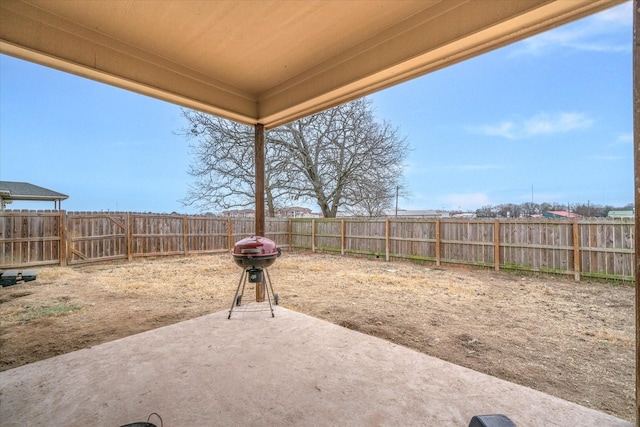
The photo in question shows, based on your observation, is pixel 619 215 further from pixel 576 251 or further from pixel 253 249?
pixel 253 249

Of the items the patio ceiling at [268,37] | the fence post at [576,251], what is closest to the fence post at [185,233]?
the patio ceiling at [268,37]

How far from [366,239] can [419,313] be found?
19.0ft

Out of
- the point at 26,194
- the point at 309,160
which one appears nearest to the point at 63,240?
the point at 26,194

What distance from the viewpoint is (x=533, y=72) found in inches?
377

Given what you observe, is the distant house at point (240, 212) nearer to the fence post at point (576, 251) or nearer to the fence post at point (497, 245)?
the fence post at point (497, 245)

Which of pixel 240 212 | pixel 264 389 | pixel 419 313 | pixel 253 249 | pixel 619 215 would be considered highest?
pixel 240 212

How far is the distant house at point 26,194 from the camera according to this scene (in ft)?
40.6

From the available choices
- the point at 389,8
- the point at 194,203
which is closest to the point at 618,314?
the point at 389,8

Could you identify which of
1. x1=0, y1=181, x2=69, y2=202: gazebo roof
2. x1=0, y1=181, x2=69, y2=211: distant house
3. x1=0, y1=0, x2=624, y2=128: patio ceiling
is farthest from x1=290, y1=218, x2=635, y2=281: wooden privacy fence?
x1=0, y1=181, x2=69, y2=202: gazebo roof

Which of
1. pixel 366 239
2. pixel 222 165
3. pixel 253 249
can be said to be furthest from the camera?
pixel 222 165

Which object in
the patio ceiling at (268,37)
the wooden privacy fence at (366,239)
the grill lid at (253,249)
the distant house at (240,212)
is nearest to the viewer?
the patio ceiling at (268,37)

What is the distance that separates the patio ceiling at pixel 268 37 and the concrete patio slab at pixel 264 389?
218 cm

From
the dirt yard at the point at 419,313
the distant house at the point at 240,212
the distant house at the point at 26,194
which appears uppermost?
the distant house at the point at 26,194

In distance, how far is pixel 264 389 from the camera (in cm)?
174
